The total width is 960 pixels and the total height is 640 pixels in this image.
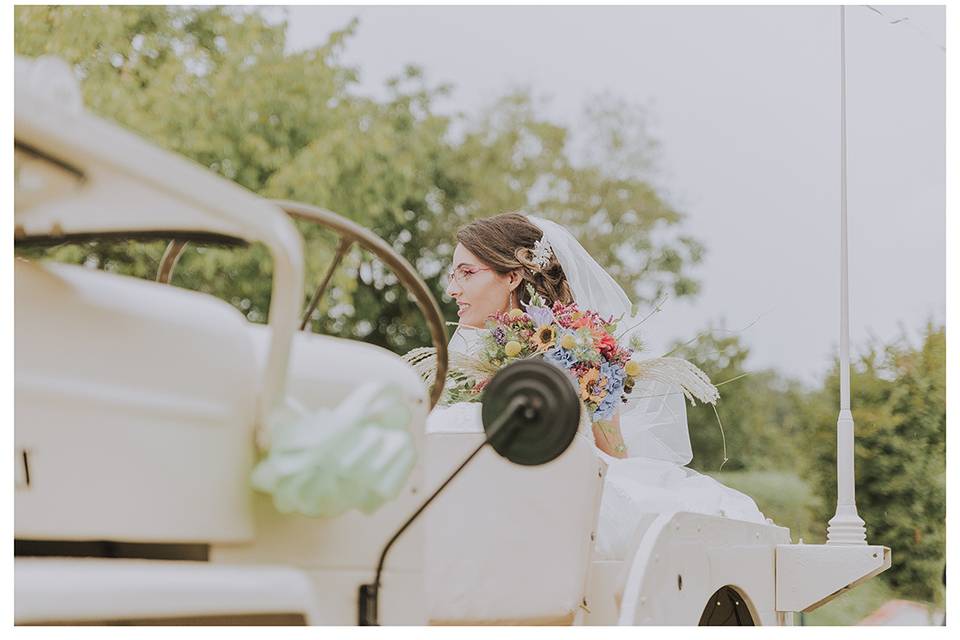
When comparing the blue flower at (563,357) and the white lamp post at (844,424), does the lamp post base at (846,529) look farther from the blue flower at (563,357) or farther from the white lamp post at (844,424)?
the blue flower at (563,357)

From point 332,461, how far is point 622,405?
2.55m

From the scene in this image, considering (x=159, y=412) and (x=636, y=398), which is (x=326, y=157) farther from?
(x=159, y=412)

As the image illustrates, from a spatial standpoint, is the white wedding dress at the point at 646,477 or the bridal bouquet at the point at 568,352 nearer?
the white wedding dress at the point at 646,477

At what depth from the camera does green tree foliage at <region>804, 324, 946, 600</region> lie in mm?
10445

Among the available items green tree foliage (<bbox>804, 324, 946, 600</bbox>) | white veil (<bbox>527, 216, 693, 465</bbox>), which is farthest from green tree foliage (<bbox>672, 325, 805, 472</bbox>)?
white veil (<bbox>527, 216, 693, 465</bbox>)

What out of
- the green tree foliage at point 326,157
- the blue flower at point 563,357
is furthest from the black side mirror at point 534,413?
the green tree foliage at point 326,157

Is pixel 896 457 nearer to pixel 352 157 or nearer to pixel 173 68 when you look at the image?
pixel 352 157

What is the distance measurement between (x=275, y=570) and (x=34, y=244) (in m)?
0.60

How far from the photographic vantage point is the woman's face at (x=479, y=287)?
4898 millimetres

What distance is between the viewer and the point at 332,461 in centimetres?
154

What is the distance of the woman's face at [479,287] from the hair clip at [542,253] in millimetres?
100

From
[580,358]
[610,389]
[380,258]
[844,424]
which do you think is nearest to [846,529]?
[844,424]
